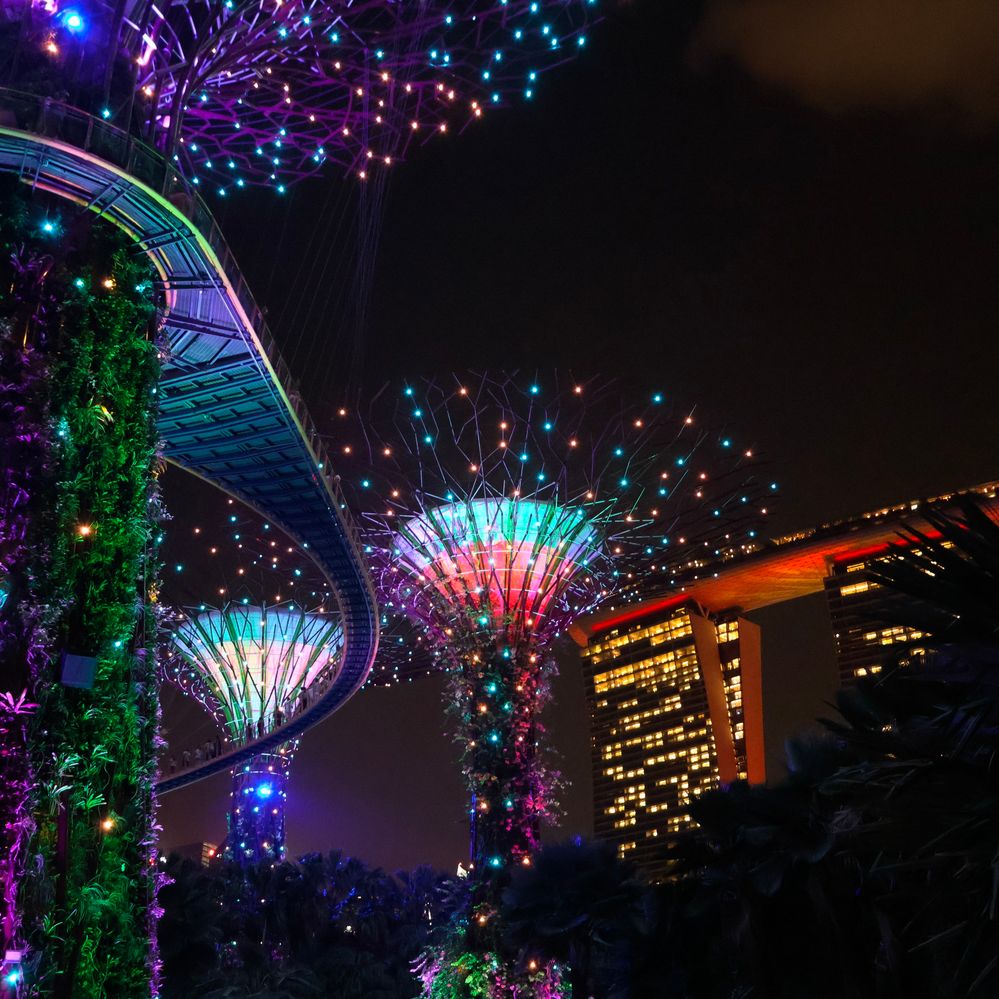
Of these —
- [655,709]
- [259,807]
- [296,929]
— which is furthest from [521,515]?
[655,709]

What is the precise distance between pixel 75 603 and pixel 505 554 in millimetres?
10957

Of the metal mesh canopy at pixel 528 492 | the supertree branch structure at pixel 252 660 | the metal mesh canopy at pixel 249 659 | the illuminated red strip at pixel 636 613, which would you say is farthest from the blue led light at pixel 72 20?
the illuminated red strip at pixel 636 613

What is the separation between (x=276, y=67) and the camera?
15242 mm

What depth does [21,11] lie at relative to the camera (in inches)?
465

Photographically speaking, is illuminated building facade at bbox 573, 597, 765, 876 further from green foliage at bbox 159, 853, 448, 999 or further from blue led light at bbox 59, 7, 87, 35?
blue led light at bbox 59, 7, 87, 35

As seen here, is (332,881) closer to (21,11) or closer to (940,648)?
(21,11)

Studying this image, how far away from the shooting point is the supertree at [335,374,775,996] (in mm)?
19844

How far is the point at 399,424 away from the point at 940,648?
1534 cm

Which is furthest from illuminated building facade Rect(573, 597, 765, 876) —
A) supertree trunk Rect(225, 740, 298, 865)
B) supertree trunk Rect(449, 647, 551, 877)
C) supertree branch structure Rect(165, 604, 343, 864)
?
supertree trunk Rect(449, 647, 551, 877)

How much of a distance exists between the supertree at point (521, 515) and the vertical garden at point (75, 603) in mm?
8464

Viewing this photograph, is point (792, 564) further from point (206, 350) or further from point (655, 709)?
point (206, 350)

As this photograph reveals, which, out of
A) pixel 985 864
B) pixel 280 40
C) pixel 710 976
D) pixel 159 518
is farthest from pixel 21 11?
pixel 710 976

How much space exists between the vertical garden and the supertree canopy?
1.86 metres

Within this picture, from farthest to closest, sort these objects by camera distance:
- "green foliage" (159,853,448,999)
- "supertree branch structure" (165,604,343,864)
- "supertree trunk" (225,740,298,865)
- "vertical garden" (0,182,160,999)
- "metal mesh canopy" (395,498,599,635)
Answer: "supertree trunk" (225,740,298,865)
"supertree branch structure" (165,604,343,864)
"metal mesh canopy" (395,498,599,635)
"green foliage" (159,853,448,999)
"vertical garden" (0,182,160,999)
